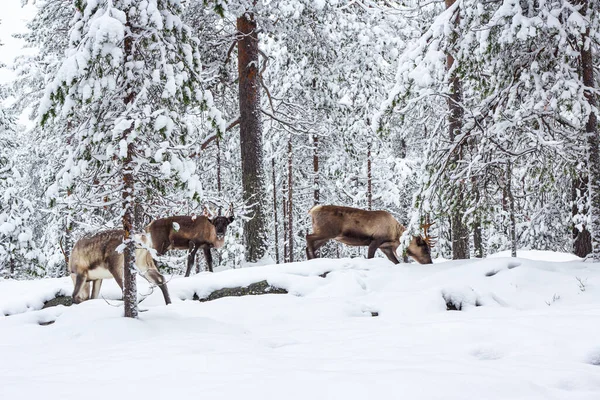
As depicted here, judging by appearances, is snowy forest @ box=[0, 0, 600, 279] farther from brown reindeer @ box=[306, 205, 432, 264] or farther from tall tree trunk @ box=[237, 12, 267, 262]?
brown reindeer @ box=[306, 205, 432, 264]

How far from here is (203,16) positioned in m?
11.4

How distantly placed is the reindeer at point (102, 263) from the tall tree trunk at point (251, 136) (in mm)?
4163

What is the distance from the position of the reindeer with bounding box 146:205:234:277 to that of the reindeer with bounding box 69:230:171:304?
475 cm

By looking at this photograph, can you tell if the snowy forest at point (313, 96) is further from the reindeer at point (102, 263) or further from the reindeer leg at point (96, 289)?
the reindeer leg at point (96, 289)

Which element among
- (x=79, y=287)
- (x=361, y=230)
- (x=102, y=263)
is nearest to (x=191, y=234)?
(x=361, y=230)

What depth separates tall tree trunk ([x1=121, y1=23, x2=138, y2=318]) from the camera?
18.4 feet

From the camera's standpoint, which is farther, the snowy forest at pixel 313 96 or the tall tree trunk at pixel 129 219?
the tall tree trunk at pixel 129 219

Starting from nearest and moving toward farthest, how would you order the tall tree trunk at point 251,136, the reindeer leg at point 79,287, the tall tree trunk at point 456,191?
the reindeer leg at point 79,287, the tall tree trunk at point 456,191, the tall tree trunk at point 251,136

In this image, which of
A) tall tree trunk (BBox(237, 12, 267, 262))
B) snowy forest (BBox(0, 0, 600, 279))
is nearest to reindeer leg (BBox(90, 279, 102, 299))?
snowy forest (BBox(0, 0, 600, 279))

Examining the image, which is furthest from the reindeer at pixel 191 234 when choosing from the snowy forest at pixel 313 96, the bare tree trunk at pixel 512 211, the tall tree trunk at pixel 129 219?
the tall tree trunk at pixel 129 219

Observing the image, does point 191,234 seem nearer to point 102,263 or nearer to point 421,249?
point 102,263

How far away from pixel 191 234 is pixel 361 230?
4696 millimetres

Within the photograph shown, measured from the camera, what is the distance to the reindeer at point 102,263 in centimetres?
732

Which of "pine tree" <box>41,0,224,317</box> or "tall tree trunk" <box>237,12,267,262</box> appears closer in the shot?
"pine tree" <box>41,0,224,317</box>
